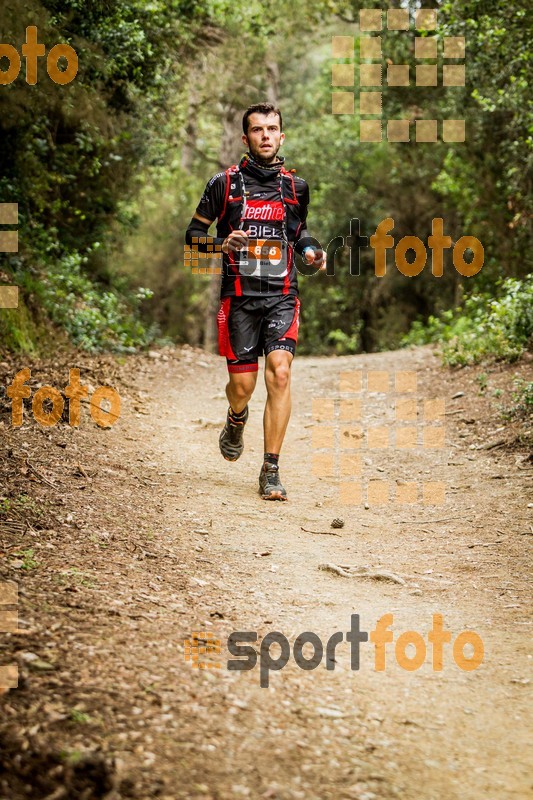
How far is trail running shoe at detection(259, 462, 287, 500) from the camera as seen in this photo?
5.72m

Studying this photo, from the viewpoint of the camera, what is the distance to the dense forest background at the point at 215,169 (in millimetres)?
9695

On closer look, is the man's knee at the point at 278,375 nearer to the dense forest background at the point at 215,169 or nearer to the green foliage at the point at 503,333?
the dense forest background at the point at 215,169

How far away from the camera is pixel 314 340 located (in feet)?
77.4

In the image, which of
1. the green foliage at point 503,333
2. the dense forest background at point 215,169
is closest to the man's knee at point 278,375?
the dense forest background at point 215,169

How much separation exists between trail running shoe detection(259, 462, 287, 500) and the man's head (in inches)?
82.7

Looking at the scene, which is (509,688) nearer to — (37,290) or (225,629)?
(225,629)

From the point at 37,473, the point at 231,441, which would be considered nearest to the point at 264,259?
the point at 231,441

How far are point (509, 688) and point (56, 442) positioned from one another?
12.6ft

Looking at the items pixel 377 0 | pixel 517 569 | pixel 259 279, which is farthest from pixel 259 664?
pixel 377 0

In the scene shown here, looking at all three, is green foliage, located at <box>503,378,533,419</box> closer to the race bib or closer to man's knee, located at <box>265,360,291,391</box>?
man's knee, located at <box>265,360,291,391</box>

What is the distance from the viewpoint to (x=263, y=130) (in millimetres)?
5598

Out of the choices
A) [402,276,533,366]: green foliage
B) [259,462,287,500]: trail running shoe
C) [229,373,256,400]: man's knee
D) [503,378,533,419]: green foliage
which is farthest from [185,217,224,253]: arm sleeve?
[402,276,533,366]: green foliage

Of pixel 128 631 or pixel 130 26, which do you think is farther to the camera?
pixel 130 26

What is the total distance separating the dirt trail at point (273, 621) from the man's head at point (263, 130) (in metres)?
2.33
